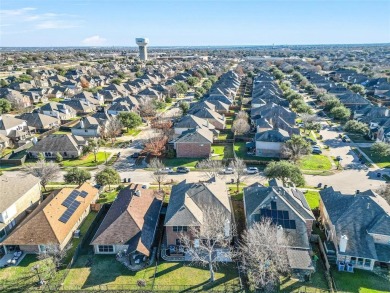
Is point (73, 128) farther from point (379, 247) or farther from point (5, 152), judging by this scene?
point (379, 247)

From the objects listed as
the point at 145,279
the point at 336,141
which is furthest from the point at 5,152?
the point at 336,141

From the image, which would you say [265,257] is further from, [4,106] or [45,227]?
[4,106]

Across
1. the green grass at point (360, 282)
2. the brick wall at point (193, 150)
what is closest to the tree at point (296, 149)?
the brick wall at point (193, 150)

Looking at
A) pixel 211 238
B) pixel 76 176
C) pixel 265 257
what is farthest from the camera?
pixel 76 176

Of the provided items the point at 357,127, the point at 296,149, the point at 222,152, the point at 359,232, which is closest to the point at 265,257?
the point at 359,232

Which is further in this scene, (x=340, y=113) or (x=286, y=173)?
(x=340, y=113)

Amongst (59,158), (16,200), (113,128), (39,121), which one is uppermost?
(113,128)

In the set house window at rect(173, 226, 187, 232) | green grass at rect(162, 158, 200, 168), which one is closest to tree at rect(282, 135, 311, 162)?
green grass at rect(162, 158, 200, 168)
